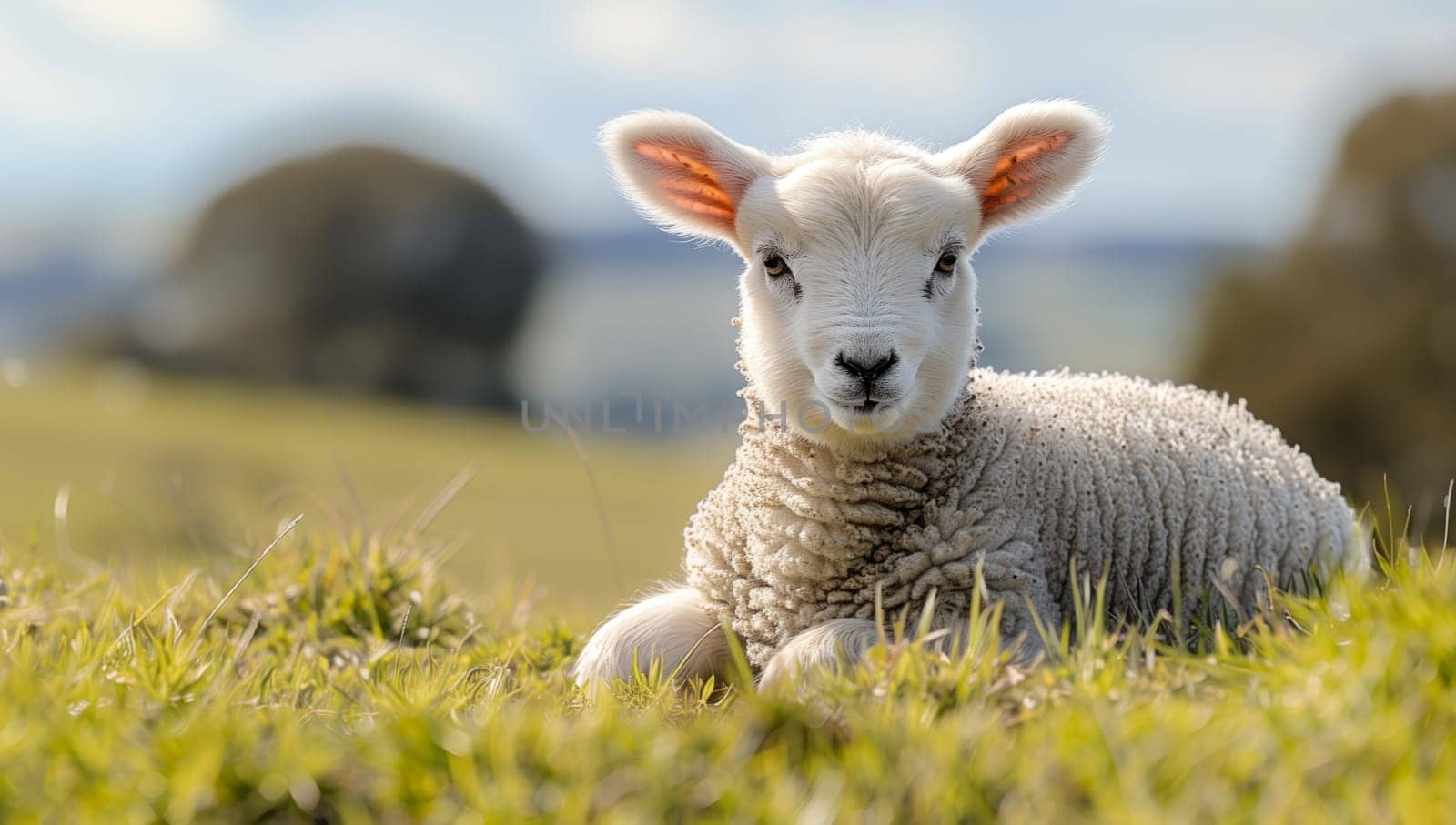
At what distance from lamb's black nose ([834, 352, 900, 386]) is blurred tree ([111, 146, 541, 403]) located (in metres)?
21.5

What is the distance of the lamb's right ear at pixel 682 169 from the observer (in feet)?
13.4

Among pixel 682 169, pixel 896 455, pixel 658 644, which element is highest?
pixel 682 169

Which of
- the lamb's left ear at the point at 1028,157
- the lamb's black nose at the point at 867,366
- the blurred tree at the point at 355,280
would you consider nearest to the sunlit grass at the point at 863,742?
the lamb's black nose at the point at 867,366

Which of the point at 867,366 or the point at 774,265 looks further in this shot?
the point at 774,265

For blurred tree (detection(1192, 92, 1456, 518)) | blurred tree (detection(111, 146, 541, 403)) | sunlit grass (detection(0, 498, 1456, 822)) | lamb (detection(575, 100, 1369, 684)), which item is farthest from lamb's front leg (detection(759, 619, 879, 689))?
blurred tree (detection(111, 146, 541, 403))

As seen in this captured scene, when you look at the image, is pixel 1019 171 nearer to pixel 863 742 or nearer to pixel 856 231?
pixel 856 231

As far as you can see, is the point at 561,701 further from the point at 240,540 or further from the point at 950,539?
the point at 240,540

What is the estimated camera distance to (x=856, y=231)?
3.76 m

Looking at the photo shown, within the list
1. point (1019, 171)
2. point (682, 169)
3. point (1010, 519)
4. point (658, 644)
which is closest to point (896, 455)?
point (1010, 519)

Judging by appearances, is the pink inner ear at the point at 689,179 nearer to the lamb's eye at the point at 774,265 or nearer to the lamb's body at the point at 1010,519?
A: the lamb's eye at the point at 774,265

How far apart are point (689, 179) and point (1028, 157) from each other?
1169mm

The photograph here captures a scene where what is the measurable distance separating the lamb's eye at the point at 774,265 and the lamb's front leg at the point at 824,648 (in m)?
1.12

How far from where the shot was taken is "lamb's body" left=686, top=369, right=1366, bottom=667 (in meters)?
3.76

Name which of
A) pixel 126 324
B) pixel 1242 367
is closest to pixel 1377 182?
pixel 1242 367
